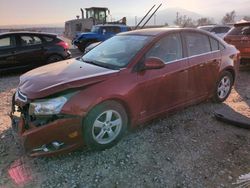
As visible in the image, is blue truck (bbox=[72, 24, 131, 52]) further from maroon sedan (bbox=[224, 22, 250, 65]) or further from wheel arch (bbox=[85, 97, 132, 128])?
wheel arch (bbox=[85, 97, 132, 128])

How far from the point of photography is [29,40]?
931 centimetres

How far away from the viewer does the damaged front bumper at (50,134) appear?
3.36 m

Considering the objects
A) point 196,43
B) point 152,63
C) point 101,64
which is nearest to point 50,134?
point 101,64

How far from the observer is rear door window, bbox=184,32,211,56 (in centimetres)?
494

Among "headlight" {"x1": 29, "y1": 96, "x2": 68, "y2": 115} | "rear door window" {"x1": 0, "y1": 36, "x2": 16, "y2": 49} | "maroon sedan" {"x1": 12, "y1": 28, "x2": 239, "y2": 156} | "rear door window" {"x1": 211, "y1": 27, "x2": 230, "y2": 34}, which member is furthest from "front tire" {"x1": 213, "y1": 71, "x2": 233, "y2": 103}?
"rear door window" {"x1": 211, "y1": 27, "x2": 230, "y2": 34}

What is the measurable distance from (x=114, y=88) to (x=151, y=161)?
105 centimetres

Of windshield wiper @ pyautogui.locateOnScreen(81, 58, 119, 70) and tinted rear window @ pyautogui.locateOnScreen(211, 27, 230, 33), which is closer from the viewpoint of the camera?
windshield wiper @ pyautogui.locateOnScreen(81, 58, 119, 70)

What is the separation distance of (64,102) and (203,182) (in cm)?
185

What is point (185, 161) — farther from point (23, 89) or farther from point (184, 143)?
point (23, 89)

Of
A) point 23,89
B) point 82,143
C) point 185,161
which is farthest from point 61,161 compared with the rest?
point 185,161

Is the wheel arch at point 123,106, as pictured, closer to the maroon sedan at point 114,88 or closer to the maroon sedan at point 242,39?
the maroon sedan at point 114,88

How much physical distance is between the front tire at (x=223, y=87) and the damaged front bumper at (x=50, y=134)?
3205 millimetres

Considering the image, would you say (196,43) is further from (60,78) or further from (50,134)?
(50,134)

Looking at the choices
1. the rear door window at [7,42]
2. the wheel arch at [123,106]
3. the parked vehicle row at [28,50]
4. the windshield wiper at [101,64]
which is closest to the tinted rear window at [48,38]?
the parked vehicle row at [28,50]
